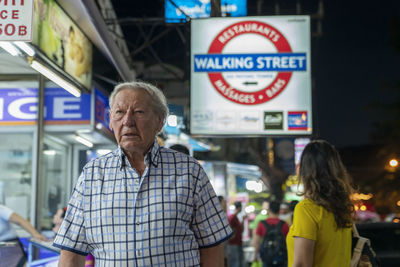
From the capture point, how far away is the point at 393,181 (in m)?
53.5

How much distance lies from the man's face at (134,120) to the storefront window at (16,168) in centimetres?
760

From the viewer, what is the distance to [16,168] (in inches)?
403

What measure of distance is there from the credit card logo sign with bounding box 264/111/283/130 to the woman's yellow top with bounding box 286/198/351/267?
13.9 feet

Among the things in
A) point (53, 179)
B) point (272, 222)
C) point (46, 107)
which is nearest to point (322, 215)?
point (272, 222)

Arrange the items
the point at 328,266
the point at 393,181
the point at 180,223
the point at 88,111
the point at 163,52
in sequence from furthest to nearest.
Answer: the point at 393,181 → the point at 163,52 → the point at 88,111 → the point at 328,266 → the point at 180,223

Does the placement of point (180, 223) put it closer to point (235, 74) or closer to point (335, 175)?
point (335, 175)

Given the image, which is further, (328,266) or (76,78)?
(76,78)

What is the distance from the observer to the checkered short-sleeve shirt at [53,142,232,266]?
264 cm

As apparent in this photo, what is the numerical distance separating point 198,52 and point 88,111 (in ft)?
10.0

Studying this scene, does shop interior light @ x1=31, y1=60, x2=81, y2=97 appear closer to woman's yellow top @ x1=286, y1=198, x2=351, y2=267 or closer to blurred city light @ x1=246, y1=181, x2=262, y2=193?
woman's yellow top @ x1=286, y1=198, x2=351, y2=267

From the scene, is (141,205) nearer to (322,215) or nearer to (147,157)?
(147,157)

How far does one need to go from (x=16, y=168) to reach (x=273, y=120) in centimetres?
504

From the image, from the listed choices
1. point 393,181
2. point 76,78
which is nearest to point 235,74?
point 76,78

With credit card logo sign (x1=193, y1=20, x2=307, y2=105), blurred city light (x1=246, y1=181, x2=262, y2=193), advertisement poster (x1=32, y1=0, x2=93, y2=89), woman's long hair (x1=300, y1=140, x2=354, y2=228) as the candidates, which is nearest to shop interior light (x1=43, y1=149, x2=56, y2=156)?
advertisement poster (x1=32, y1=0, x2=93, y2=89)
